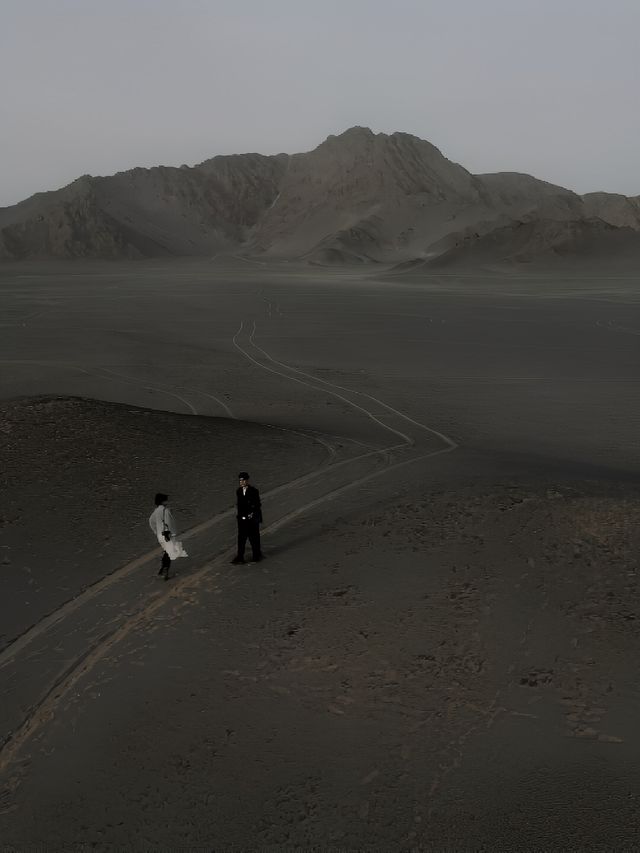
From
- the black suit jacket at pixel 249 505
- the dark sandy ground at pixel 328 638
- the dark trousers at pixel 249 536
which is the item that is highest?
the black suit jacket at pixel 249 505

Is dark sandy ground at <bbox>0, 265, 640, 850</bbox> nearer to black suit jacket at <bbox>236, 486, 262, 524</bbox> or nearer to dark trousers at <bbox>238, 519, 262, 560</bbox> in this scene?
dark trousers at <bbox>238, 519, 262, 560</bbox>

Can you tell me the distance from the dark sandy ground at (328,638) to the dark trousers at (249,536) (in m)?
0.26

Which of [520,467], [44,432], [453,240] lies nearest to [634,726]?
[520,467]

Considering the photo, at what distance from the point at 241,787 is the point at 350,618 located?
2780mm

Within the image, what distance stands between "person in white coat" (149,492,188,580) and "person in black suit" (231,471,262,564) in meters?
0.81

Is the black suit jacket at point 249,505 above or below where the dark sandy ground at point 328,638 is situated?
above

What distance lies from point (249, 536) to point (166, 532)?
113 cm

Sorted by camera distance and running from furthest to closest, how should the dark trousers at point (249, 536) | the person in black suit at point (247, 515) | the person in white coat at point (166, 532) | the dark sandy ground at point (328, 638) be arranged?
the dark trousers at point (249, 536)
the person in black suit at point (247, 515)
the person in white coat at point (166, 532)
the dark sandy ground at point (328, 638)

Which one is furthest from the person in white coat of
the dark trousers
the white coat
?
the dark trousers

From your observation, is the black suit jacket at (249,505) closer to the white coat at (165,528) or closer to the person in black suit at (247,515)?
the person in black suit at (247,515)

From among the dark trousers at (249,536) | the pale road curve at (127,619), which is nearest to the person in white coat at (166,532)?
the pale road curve at (127,619)

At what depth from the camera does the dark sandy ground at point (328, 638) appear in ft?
20.2

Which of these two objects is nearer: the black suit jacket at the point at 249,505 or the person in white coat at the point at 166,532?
the person in white coat at the point at 166,532

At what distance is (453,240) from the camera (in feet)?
516
